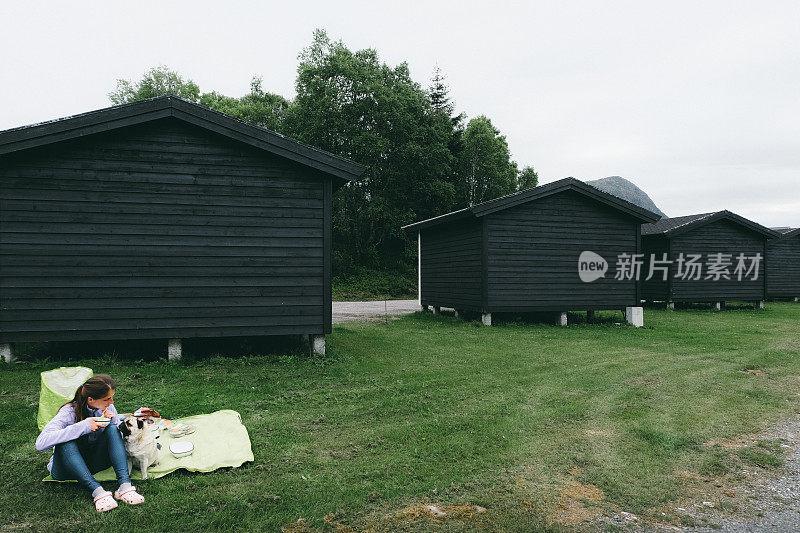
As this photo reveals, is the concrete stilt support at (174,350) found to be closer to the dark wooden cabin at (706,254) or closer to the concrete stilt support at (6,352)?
the concrete stilt support at (6,352)

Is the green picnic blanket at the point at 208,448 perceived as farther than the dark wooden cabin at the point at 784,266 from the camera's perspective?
No

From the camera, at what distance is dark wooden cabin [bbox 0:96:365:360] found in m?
8.47

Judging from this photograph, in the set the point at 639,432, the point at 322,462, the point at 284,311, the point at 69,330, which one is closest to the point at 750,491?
the point at 639,432

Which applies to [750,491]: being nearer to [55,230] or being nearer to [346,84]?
[55,230]

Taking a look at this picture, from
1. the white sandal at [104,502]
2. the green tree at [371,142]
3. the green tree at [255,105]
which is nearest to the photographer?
the white sandal at [104,502]

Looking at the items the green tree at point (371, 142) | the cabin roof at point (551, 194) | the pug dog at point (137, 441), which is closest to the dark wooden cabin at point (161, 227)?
the pug dog at point (137, 441)

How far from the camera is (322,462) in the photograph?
Answer: 4719mm

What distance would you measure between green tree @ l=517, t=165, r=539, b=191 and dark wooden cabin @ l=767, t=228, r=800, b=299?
2835cm

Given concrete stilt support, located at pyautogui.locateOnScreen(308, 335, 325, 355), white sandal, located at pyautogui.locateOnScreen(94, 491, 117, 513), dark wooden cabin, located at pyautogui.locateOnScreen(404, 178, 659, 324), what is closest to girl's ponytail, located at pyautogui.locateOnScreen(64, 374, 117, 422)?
white sandal, located at pyautogui.locateOnScreen(94, 491, 117, 513)

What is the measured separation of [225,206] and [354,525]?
22.9 ft

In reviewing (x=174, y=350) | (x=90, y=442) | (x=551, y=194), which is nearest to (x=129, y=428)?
(x=90, y=442)

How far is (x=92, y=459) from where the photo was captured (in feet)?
13.5

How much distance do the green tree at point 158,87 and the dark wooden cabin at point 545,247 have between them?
1589 inches

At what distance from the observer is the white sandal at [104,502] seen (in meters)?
3.71
